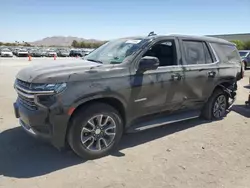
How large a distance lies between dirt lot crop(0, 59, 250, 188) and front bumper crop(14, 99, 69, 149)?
1.49 feet

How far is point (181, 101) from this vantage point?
5066mm

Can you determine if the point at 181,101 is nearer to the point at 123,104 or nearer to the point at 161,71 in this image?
the point at 161,71

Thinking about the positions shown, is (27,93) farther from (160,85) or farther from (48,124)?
(160,85)

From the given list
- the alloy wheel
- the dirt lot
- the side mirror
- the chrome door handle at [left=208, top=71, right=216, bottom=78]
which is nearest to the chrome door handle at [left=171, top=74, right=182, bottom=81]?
the side mirror

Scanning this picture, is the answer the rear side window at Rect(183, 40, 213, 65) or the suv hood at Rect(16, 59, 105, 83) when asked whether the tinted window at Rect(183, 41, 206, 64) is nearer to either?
the rear side window at Rect(183, 40, 213, 65)

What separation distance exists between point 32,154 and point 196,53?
3.67 metres

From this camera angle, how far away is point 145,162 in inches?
156

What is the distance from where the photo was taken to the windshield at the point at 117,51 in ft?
14.7

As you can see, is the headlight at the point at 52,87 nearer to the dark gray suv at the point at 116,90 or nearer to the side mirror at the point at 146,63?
the dark gray suv at the point at 116,90

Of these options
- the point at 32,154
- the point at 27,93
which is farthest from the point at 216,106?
the point at 27,93

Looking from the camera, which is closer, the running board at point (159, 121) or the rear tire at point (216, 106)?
the running board at point (159, 121)

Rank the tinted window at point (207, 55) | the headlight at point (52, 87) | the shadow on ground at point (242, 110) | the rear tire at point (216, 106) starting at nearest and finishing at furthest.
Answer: the headlight at point (52, 87) < the tinted window at point (207, 55) < the rear tire at point (216, 106) < the shadow on ground at point (242, 110)

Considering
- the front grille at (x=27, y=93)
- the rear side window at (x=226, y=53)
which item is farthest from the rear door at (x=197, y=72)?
the front grille at (x=27, y=93)

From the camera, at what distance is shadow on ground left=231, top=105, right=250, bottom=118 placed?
22.1 feet
